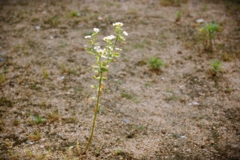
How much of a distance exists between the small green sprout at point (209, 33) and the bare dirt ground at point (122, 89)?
5.0 inches

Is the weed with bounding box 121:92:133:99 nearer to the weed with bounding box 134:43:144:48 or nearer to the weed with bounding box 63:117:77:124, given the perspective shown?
the weed with bounding box 63:117:77:124

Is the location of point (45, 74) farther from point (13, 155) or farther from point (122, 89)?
point (13, 155)

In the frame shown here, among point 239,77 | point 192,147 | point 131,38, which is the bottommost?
point 192,147

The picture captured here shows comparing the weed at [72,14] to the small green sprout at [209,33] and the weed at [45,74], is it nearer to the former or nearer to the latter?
the weed at [45,74]

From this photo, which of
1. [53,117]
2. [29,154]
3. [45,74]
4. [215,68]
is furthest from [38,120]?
[215,68]

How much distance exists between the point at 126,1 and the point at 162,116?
4103 mm

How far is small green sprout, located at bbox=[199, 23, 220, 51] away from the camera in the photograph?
423 cm

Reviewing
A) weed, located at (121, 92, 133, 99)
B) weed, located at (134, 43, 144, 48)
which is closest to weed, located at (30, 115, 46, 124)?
weed, located at (121, 92, 133, 99)

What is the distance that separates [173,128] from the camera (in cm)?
301

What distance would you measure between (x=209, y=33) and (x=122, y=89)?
2.02 meters

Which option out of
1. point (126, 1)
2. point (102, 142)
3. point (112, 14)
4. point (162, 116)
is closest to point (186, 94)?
point (162, 116)

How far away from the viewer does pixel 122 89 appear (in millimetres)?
3613

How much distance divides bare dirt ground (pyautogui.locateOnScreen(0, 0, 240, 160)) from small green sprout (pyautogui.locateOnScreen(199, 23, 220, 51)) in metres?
0.13

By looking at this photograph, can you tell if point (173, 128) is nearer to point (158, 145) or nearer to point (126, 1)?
point (158, 145)
